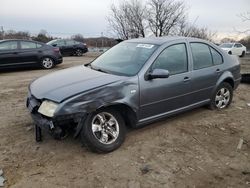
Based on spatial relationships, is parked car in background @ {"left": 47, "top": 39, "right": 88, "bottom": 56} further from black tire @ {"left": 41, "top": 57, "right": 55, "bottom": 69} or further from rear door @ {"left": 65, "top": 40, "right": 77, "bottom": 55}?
black tire @ {"left": 41, "top": 57, "right": 55, "bottom": 69}

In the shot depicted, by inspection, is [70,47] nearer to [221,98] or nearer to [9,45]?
[9,45]

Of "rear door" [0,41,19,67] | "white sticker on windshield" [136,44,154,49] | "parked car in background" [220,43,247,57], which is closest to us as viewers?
"white sticker on windshield" [136,44,154,49]

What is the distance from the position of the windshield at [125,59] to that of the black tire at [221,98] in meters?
1.88

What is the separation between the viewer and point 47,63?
44.9ft

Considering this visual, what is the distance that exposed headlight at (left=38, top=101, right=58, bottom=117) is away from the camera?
4.10m

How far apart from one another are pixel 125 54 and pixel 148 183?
2478 mm

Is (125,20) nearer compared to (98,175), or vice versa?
(98,175)

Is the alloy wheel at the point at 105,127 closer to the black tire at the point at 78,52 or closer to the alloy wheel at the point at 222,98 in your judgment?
the alloy wheel at the point at 222,98

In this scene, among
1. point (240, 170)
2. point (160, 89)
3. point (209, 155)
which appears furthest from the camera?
point (160, 89)

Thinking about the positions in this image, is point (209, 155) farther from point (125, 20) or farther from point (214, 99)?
point (125, 20)

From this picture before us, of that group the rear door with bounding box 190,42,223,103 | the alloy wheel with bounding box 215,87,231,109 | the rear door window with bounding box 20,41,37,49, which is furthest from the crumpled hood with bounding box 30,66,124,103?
the rear door window with bounding box 20,41,37,49

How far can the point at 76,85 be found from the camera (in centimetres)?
451

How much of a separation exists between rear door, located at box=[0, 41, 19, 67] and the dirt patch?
23.7ft

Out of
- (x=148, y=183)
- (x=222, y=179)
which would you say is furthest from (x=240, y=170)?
(x=148, y=183)
